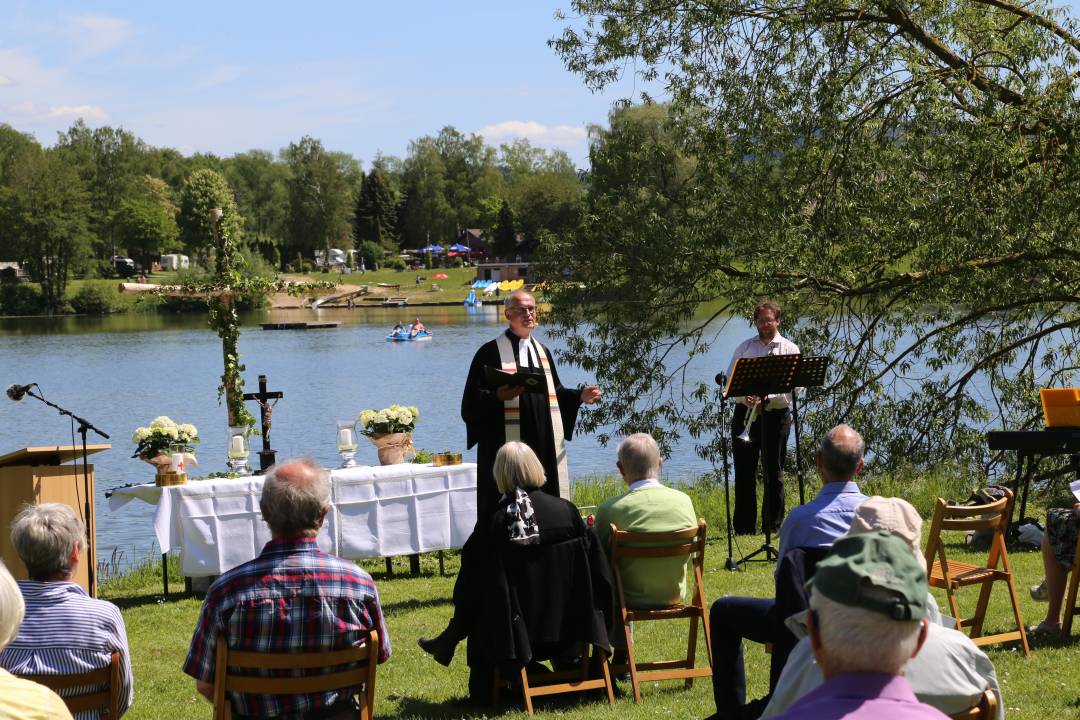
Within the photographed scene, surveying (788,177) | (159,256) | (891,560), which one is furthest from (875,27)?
(159,256)

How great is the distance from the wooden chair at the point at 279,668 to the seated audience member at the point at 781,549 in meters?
1.50

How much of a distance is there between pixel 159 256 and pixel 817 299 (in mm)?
97009

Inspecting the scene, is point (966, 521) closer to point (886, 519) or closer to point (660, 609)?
point (660, 609)

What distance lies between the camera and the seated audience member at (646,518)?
18.4 ft

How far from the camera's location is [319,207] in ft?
346

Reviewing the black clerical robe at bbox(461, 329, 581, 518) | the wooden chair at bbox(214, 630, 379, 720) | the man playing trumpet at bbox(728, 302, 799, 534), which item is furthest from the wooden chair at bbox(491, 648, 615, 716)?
the man playing trumpet at bbox(728, 302, 799, 534)

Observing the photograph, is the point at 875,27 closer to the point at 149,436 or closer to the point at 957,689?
the point at 149,436

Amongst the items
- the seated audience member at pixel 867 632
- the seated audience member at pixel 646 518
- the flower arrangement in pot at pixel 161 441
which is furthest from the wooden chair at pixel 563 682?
the flower arrangement in pot at pixel 161 441

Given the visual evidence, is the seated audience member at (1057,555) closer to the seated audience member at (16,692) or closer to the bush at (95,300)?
the seated audience member at (16,692)

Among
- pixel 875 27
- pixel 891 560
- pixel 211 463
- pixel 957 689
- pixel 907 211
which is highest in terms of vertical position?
pixel 875 27

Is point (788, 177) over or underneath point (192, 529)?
over

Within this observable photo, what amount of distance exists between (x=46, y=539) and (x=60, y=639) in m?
0.34

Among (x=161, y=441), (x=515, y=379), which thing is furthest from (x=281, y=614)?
(x=161, y=441)

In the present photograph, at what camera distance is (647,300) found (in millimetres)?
14500
